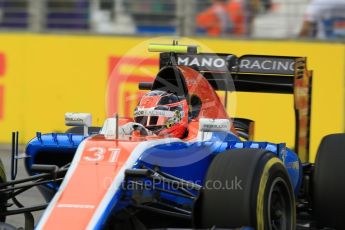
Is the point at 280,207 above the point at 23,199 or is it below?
above

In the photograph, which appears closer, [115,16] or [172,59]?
[172,59]

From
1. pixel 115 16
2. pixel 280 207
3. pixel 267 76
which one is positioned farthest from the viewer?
pixel 115 16

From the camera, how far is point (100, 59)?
1025 cm

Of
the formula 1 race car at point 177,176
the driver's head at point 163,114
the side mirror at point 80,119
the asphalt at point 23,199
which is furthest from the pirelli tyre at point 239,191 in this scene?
the asphalt at point 23,199

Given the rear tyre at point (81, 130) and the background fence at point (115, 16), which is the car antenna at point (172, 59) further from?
the background fence at point (115, 16)

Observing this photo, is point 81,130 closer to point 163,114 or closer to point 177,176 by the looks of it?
point 163,114

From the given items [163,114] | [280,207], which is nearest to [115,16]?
[163,114]

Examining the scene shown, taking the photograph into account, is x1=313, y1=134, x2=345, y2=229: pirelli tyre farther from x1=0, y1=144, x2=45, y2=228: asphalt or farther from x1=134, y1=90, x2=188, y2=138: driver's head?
x1=0, y1=144, x2=45, y2=228: asphalt

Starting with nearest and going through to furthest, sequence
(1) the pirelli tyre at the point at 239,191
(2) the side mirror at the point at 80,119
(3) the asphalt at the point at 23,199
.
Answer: (1) the pirelli tyre at the point at 239,191
(2) the side mirror at the point at 80,119
(3) the asphalt at the point at 23,199

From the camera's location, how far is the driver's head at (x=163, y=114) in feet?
18.5

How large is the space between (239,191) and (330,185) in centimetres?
135

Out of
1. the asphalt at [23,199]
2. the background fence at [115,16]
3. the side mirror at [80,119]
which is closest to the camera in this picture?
the side mirror at [80,119]

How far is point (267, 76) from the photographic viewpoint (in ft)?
22.7

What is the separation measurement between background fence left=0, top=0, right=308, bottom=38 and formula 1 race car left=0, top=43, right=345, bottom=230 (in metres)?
3.80
